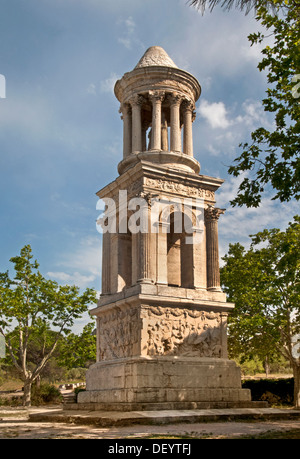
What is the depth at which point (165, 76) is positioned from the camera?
23.1 meters

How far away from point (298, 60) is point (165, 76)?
12.6 meters

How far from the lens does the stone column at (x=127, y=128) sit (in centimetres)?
2384

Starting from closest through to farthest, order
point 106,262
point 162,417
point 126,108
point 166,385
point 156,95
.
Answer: point 162,417 < point 166,385 < point 106,262 < point 156,95 < point 126,108

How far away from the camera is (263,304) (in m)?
29.0

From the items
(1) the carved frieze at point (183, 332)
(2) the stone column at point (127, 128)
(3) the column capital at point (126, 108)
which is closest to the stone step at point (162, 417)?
(1) the carved frieze at point (183, 332)

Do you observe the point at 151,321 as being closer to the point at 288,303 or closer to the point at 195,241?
the point at 195,241

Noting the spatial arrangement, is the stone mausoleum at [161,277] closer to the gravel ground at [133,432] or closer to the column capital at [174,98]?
the column capital at [174,98]

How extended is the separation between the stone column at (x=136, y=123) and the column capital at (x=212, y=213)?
13.6ft

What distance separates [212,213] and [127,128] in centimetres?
605

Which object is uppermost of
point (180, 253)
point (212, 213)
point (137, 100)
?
point (137, 100)

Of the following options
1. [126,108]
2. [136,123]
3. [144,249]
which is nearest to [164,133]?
[126,108]

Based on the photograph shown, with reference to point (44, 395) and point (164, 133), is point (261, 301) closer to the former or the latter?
point (164, 133)

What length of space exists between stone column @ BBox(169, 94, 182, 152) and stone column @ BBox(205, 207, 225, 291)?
11.0ft
